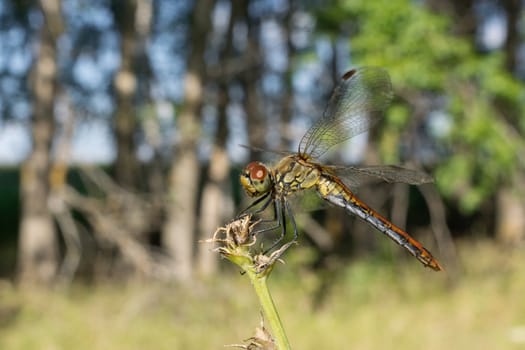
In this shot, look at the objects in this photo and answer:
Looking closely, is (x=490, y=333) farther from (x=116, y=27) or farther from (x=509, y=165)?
(x=116, y=27)

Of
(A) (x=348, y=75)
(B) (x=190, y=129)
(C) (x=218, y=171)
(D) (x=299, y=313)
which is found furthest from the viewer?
(C) (x=218, y=171)

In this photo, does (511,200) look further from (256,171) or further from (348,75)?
(256,171)

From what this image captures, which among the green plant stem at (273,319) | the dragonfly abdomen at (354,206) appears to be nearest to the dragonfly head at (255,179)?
the dragonfly abdomen at (354,206)

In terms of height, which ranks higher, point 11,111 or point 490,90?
point 11,111

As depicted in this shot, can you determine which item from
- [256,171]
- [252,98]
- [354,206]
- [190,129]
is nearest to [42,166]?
[190,129]

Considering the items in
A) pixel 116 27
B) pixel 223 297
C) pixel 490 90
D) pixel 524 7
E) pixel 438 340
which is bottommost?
pixel 438 340

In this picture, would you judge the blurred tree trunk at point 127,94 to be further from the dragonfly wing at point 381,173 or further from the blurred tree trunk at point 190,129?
the dragonfly wing at point 381,173

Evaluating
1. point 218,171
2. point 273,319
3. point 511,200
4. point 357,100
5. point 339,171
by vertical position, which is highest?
point 218,171

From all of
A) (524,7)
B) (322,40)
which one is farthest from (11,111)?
(524,7)
